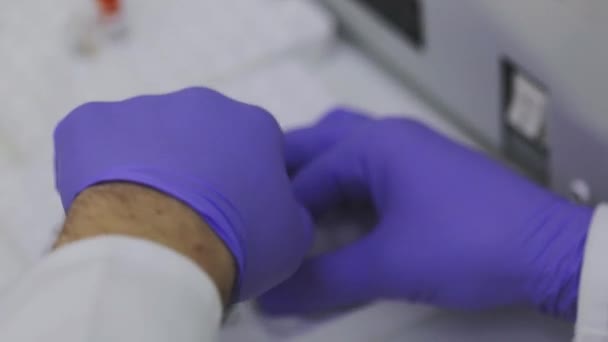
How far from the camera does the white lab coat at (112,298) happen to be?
0.44 m

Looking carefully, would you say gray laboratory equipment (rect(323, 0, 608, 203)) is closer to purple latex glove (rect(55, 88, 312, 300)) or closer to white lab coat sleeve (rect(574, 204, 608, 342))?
white lab coat sleeve (rect(574, 204, 608, 342))

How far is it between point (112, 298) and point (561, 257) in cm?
31

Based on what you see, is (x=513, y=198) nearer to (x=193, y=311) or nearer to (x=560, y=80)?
(x=560, y=80)

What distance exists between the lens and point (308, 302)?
679 millimetres

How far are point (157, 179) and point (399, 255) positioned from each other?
212 millimetres

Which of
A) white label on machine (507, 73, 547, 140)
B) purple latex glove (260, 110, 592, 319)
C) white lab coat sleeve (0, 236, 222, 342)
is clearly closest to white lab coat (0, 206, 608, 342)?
white lab coat sleeve (0, 236, 222, 342)

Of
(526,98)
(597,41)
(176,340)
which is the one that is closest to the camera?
(176,340)

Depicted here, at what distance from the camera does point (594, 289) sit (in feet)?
1.98

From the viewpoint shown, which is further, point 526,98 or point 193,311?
Result: point 526,98

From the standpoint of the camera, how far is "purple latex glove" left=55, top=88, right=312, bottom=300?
509 mm

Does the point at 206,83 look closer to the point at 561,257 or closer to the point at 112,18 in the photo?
the point at 112,18

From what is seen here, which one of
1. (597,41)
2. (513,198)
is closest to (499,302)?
(513,198)

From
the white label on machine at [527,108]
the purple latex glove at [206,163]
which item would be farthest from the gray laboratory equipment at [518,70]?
the purple latex glove at [206,163]

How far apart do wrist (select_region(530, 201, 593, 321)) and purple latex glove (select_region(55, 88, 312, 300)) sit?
162 millimetres
